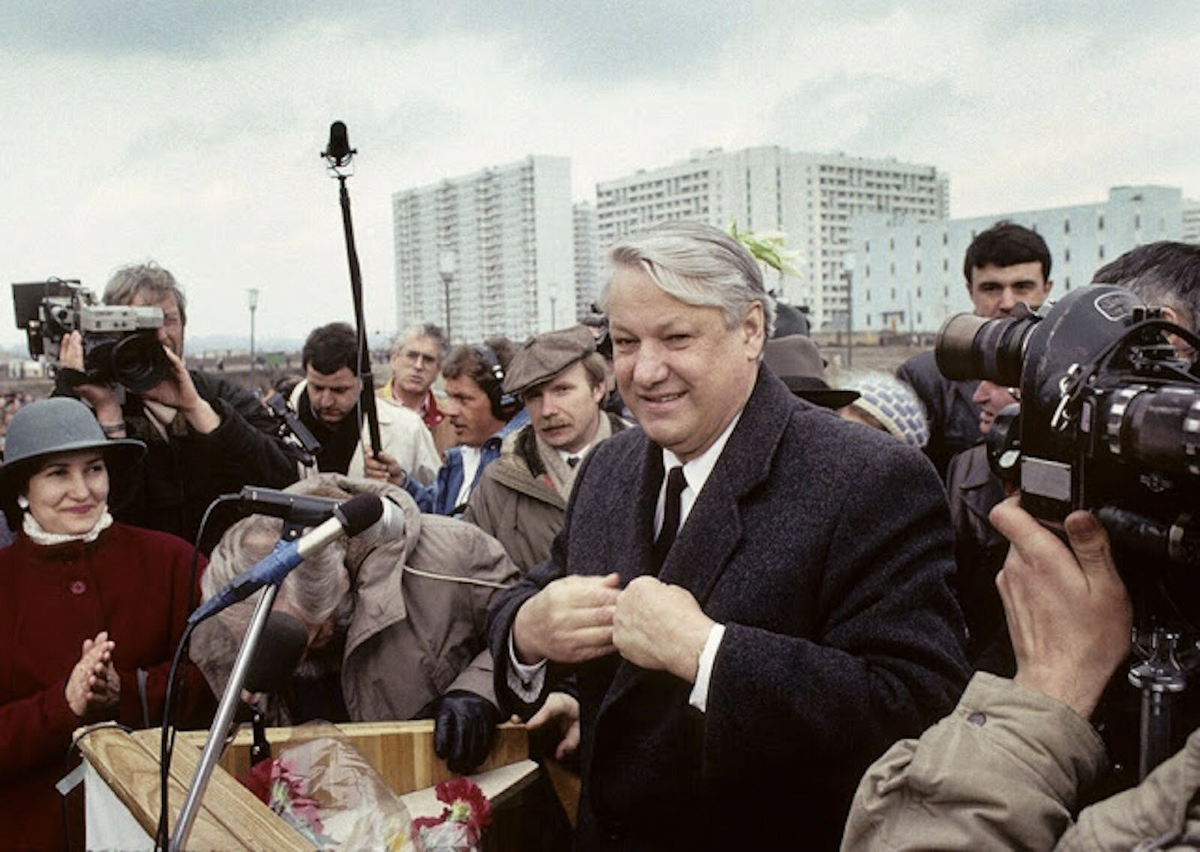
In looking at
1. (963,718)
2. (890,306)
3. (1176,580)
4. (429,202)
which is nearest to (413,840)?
(963,718)

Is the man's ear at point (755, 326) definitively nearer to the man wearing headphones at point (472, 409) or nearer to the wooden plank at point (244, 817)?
the wooden plank at point (244, 817)

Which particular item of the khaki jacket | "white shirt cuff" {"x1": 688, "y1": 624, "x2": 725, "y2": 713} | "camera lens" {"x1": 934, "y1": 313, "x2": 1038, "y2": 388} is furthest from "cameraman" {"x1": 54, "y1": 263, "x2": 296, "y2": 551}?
"camera lens" {"x1": 934, "y1": 313, "x2": 1038, "y2": 388}

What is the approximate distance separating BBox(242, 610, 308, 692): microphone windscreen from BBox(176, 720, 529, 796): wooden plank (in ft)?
2.12

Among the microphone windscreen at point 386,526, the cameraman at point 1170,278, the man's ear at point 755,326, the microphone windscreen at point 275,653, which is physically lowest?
the microphone windscreen at point 275,653

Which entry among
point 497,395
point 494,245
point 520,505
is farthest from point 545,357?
point 494,245

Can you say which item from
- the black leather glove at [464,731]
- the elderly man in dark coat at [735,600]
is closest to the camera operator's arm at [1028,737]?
the elderly man in dark coat at [735,600]

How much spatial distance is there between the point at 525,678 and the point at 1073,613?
1201mm

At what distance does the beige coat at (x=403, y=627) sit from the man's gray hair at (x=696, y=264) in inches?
43.8

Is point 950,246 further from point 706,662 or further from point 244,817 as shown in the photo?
point 244,817

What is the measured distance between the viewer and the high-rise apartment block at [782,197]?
337 feet

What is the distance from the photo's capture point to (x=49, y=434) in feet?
10.7

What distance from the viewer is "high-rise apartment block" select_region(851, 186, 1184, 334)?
7850 centimetres

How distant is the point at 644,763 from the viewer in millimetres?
1977

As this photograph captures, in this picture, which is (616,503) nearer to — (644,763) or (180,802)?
(644,763)
